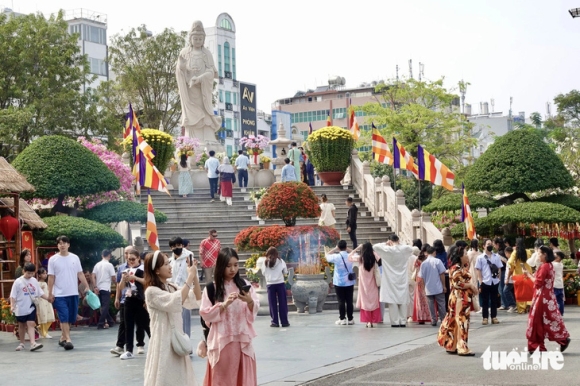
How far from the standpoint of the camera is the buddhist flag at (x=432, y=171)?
25784 mm

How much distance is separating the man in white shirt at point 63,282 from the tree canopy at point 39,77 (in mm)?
23455

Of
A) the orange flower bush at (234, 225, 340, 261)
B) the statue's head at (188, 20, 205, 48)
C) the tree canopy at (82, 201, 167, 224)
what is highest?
the statue's head at (188, 20, 205, 48)

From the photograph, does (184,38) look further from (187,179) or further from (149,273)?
(149,273)

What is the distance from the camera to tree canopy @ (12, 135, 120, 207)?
80.3 feet

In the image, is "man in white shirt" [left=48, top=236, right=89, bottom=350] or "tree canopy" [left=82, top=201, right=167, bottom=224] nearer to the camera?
"man in white shirt" [left=48, top=236, right=89, bottom=350]

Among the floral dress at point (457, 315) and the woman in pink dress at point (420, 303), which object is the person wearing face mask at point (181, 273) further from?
the woman in pink dress at point (420, 303)

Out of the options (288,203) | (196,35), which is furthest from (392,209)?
(196,35)

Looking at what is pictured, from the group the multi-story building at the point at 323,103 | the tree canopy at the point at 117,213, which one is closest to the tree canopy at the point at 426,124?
the tree canopy at the point at 117,213

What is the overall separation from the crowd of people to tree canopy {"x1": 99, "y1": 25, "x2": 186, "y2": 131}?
31.1m

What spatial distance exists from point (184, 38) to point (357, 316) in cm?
3523

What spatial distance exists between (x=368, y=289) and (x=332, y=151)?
54.5ft

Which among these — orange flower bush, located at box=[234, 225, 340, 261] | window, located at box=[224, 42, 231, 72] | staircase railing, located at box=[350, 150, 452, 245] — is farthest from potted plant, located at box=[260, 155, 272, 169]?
window, located at box=[224, 42, 231, 72]

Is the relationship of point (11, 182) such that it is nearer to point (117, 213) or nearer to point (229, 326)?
point (117, 213)

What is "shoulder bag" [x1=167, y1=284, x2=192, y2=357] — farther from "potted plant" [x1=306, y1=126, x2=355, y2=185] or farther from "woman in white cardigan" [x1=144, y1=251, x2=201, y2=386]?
"potted plant" [x1=306, y1=126, x2=355, y2=185]
